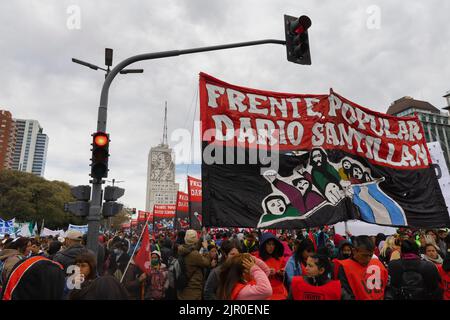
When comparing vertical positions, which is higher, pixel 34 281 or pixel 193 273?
pixel 34 281

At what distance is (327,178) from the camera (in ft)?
19.5

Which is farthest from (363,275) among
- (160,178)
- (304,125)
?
(160,178)

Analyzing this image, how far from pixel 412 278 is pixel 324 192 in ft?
6.64

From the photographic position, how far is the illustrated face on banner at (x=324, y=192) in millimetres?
5434

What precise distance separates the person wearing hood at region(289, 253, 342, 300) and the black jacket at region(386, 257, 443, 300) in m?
1.42

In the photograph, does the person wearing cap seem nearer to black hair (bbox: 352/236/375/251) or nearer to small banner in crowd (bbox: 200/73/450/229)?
small banner in crowd (bbox: 200/73/450/229)

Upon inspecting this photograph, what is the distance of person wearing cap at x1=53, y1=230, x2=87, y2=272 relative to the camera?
15.8 ft

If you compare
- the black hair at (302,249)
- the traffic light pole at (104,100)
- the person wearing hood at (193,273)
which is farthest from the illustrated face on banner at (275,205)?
the traffic light pole at (104,100)

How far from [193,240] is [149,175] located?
145144mm

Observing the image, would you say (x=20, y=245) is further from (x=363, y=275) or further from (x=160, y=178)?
(x=160, y=178)

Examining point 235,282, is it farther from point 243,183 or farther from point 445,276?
point 445,276

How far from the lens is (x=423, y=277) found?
4070 millimetres

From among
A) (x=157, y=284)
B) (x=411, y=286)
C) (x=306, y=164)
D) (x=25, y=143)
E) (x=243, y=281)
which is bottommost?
(x=157, y=284)

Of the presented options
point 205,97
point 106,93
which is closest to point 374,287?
point 205,97
